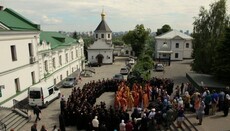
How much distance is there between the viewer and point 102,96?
975 inches

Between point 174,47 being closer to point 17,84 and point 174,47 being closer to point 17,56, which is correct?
point 17,56

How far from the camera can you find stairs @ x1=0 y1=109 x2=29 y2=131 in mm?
15727

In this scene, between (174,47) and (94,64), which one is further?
(174,47)

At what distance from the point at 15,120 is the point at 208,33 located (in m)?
30.0

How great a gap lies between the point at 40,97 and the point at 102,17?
2056 inches

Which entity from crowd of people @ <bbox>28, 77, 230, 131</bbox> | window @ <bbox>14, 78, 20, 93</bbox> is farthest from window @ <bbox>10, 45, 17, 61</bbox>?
crowd of people @ <bbox>28, 77, 230, 131</bbox>

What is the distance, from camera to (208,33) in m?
35.6

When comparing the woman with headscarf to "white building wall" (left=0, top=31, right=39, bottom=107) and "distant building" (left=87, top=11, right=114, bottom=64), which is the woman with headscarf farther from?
"distant building" (left=87, top=11, right=114, bottom=64)

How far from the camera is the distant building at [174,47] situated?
59.3 m

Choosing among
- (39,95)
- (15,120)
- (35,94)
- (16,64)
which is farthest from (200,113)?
(16,64)

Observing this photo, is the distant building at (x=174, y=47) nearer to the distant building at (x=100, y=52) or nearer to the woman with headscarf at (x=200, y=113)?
the distant building at (x=100, y=52)

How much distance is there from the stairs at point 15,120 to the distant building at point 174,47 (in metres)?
46.2

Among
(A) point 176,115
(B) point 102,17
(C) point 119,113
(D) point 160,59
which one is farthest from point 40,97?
(B) point 102,17

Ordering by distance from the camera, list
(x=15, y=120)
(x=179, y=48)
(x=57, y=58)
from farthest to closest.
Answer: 1. (x=179, y=48)
2. (x=57, y=58)
3. (x=15, y=120)
